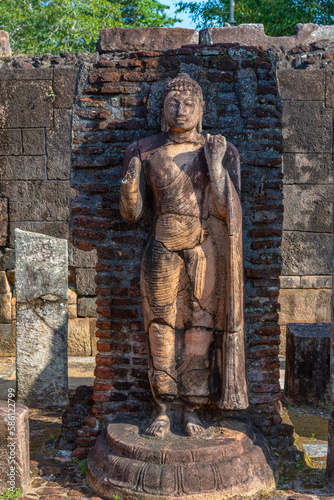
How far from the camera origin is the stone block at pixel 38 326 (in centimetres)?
609

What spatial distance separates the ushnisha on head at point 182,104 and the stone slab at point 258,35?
4065 mm

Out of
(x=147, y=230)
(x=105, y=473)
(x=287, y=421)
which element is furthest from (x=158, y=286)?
(x=287, y=421)

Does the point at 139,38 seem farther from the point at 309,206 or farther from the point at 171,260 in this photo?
the point at 171,260

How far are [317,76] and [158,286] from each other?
5.19 metres

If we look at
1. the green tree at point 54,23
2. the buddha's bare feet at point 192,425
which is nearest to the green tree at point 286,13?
the green tree at point 54,23

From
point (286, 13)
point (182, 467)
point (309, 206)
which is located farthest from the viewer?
point (286, 13)

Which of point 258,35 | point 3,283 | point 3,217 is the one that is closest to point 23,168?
point 3,217

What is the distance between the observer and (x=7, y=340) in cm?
849

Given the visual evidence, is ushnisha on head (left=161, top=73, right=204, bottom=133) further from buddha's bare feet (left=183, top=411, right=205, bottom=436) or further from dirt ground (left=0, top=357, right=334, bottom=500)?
dirt ground (left=0, top=357, right=334, bottom=500)

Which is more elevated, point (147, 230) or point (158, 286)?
point (147, 230)

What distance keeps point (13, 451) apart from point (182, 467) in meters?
1.15

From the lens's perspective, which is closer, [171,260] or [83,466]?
[171,260]

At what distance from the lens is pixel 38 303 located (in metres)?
6.12

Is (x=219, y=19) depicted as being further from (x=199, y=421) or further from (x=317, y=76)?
→ (x=199, y=421)
